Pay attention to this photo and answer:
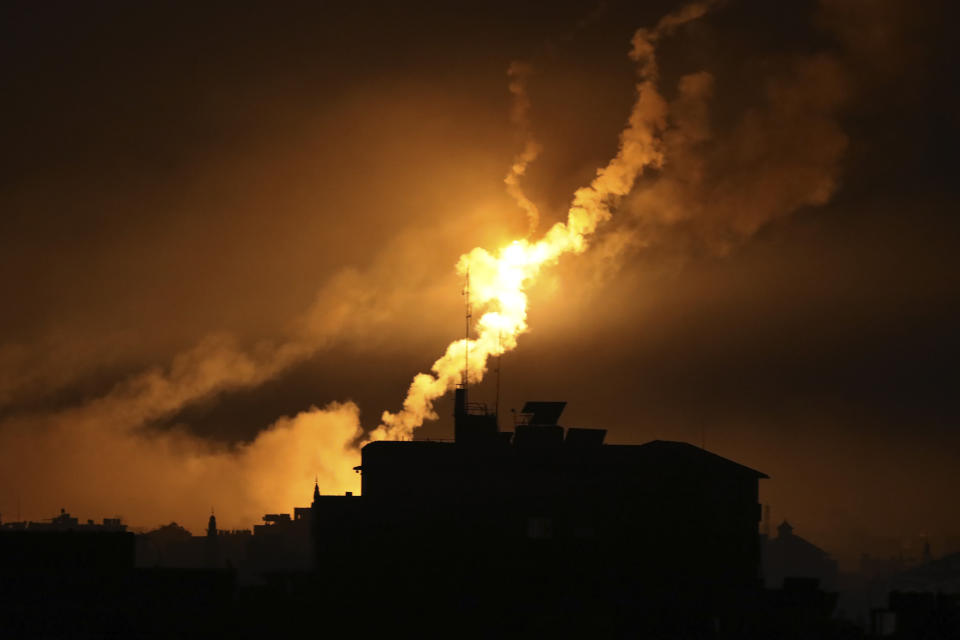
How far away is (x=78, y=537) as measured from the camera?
289ft

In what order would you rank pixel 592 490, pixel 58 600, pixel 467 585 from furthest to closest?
pixel 592 490 → pixel 467 585 → pixel 58 600

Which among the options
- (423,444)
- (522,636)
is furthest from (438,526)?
(522,636)

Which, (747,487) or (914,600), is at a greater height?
(747,487)

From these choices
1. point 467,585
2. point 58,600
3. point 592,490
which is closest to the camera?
point 58,600

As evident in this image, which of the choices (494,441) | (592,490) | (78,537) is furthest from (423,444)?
(78,537)

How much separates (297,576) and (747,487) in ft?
106

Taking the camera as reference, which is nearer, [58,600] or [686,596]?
[58,600]

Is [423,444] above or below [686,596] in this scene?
above

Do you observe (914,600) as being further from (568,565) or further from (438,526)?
(438,526)

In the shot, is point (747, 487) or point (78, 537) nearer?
point (78, 537)

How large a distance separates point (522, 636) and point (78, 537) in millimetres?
26155

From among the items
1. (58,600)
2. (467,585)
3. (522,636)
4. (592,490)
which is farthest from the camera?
(592,490)

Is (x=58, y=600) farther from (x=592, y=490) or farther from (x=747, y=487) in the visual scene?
(x=747, y=487)

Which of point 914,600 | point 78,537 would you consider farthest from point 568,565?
point 78,537
